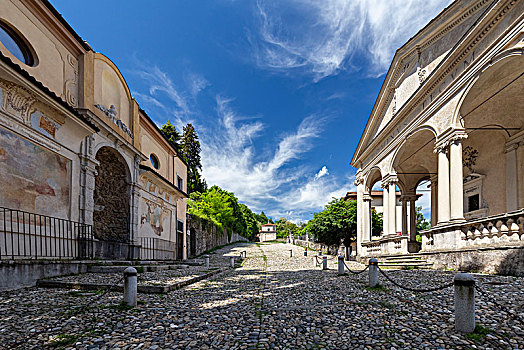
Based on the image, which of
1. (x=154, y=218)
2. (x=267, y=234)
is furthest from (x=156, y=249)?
(x=267, y=234)

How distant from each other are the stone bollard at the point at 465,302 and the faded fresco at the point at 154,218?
14.1m

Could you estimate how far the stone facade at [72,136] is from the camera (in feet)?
24.8

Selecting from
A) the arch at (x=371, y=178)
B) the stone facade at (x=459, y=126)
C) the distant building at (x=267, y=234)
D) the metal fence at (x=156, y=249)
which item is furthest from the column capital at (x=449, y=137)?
the distant building at (x=267, y=234)

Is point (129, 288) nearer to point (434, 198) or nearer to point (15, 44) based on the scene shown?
point (15, 44)

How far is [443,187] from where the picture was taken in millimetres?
A: 11055

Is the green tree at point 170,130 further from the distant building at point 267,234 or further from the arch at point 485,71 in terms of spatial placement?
the distant building at point 267,234

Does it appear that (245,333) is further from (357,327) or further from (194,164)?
(194,164)

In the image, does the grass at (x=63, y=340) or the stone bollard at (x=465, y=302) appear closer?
the grass at (x=63, y=340)

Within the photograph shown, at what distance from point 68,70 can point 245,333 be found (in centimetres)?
1103

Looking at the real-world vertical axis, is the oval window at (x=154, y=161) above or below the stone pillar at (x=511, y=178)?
above

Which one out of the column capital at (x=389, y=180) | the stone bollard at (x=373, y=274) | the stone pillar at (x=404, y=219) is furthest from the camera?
the stone pillar at (x=404, y=219)

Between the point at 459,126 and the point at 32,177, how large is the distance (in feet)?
47.6

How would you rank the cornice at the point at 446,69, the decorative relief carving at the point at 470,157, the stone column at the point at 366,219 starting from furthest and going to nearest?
the stone column at the point at 366,219
the decorative relief carving at the point at 470,157
the cornice at the point at 446,69

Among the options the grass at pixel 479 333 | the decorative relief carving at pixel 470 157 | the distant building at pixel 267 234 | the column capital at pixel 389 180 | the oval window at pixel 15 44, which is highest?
the oval window at pixel 15 44
